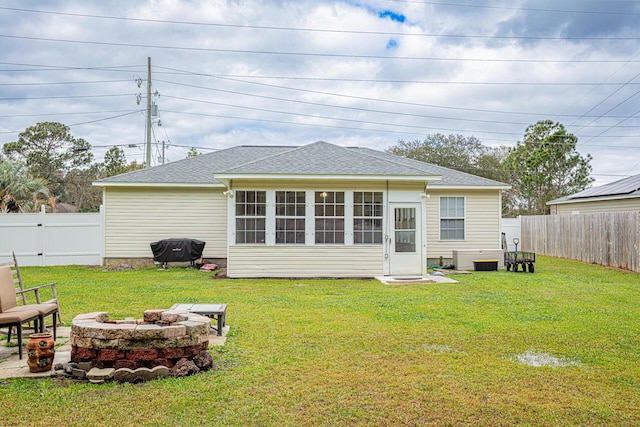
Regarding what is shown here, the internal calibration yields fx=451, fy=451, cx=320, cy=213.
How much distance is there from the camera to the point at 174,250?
46.9 feet

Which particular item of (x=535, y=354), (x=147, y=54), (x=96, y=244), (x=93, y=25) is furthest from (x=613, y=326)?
(x=147, y=54)

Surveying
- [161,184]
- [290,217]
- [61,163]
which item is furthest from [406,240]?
[61,163]

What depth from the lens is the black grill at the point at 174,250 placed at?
1427cm

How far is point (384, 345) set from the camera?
5.70 metres

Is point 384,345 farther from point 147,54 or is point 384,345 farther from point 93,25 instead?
point 147,54

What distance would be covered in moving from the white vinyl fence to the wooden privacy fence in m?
17.0

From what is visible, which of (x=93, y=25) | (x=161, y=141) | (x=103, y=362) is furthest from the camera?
(x=161, y=141)

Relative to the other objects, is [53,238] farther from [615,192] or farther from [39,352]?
[615,192]

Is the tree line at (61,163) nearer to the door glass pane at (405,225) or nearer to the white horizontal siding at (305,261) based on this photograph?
the white horizontal siding at (305,261)

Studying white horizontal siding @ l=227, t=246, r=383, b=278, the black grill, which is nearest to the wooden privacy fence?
white horizontal siding @ l=227, t=246, r=383, b=278

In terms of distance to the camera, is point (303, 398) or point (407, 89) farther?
point (407, 89)

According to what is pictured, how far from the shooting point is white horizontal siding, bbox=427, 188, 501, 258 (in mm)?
15477

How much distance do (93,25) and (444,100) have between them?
68.2ft

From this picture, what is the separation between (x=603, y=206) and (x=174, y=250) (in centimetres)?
1781
